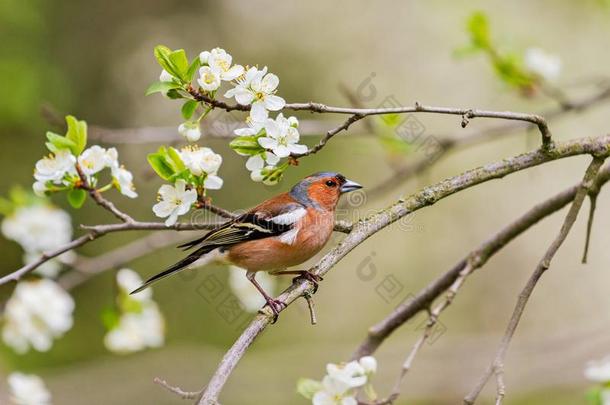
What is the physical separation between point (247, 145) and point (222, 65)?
1.04 feet

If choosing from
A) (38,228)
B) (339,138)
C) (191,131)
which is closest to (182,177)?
(191,131)

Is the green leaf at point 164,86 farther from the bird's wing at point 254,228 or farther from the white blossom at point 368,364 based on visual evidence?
the white blossom at point 368,364

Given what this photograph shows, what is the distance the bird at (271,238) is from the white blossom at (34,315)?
1.35m

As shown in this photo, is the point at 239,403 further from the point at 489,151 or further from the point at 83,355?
the point at 489,151

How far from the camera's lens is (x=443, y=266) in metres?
9.01

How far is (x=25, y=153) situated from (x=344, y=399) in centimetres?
650

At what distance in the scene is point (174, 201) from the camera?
295 centimetres

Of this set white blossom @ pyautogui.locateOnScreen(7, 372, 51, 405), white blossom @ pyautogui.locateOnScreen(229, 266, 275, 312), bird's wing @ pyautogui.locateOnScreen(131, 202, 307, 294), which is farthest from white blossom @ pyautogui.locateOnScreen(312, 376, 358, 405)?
white blossom @ pyautogui.locateOnScreen(229, 266, 275, 312)

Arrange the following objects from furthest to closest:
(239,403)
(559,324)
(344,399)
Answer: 1. (559,324)
2. (239,403)
3. (344,399)

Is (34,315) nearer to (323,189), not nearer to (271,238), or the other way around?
(271,238)

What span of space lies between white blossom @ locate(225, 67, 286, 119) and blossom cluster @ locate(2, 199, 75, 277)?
2.12 m

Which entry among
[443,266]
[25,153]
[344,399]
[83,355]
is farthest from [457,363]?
[25,153]

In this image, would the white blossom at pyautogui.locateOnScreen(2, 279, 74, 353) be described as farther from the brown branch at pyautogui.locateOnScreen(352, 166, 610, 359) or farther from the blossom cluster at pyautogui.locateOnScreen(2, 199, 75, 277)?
→ the brown branch at pyautogui.locateOnScreen(352, 166, 610, 359)

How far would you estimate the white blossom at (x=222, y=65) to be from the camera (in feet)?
8.96
